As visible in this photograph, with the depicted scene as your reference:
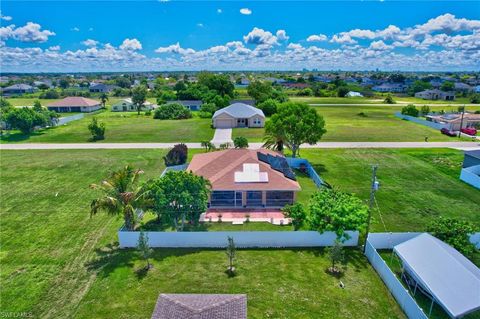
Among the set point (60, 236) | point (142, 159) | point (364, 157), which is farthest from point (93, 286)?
point (364, 157)

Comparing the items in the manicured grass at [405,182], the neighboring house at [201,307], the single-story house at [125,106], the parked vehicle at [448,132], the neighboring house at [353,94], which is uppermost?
the neighboring house at [353,94]

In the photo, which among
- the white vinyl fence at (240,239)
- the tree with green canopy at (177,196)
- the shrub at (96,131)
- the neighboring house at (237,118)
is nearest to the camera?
the white vinyl fence at (240,239)

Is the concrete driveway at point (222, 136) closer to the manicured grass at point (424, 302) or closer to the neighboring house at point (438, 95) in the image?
the manicured grass at point (424, 302)

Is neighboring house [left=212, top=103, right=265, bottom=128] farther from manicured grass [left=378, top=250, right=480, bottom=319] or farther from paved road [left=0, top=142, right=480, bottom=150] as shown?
manicured grass [left=378, top=250, right=480, bottom=319]

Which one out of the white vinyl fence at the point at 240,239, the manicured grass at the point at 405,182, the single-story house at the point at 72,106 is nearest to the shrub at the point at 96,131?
the manicured grass at the point at 405,182

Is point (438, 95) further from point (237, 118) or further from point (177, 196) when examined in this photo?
point (177, 196)

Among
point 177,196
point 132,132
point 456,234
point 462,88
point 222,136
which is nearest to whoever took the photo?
point 456,234

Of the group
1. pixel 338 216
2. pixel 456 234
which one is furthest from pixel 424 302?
pixel 338 216
